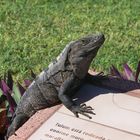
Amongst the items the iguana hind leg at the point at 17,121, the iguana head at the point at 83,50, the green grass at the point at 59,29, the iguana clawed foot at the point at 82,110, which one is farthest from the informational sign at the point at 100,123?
the green grass at the point at 59,29

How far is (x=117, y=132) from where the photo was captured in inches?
128

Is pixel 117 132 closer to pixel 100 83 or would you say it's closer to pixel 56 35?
pixel 100 83

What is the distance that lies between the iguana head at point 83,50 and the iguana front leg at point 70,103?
0.34 feet

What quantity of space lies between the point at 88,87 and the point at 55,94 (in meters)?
0.28

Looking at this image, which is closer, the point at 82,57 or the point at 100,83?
the point at 82,57

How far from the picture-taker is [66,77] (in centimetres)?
370

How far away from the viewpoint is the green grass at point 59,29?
21.2ft

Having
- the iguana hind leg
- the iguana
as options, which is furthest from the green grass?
the iguana

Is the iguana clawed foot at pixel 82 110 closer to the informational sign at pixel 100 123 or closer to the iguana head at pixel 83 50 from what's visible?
the informational sign at pixel 100 123

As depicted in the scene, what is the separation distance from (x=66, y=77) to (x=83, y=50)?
9.6 inches

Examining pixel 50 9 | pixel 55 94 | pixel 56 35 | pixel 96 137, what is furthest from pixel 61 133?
pixel 50 9

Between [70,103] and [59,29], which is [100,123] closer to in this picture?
[70,103]

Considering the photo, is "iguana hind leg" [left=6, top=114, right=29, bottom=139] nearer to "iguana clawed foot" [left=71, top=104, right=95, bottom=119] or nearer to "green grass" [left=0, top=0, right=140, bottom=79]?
"iguana clawed foot" [left=71, top=104, right=95, bottom=119]

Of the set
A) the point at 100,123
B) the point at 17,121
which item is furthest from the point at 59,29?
the point at 100,123
